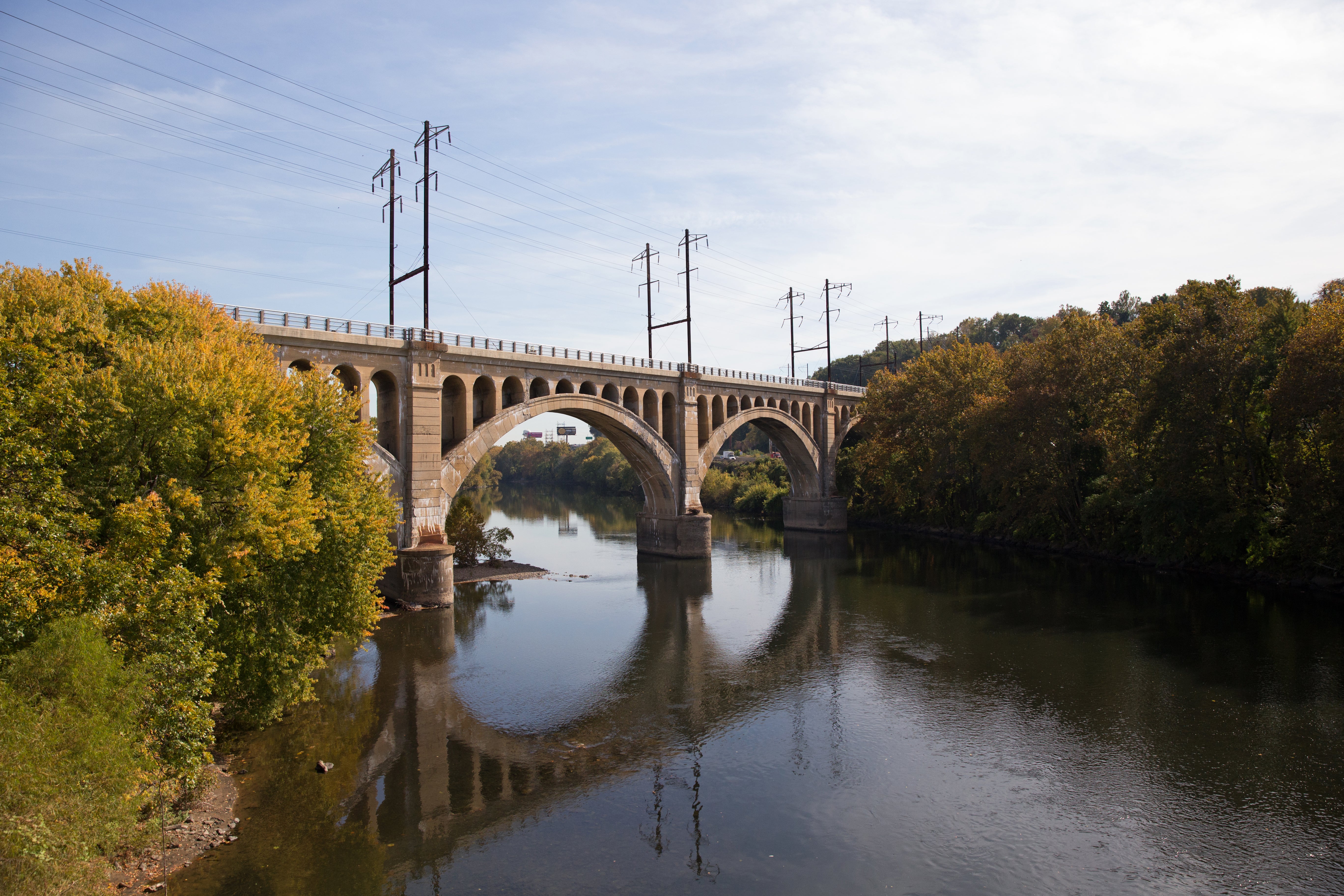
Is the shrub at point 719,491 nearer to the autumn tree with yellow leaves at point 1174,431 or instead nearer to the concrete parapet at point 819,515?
the concrete parapet at point 819,515

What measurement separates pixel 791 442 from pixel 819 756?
47.9 meters

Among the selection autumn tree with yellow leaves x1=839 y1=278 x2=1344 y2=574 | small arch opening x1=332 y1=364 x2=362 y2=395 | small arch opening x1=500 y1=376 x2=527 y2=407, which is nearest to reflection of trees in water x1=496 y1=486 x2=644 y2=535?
small arch opening x1=500 y1=376 x2=527 y2=407

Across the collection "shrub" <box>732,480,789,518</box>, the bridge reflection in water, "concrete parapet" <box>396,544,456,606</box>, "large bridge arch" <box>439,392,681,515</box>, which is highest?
"large bridge arch" <box>439,392,681,515</box>

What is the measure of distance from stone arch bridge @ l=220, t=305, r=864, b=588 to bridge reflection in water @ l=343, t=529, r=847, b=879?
7.49 m

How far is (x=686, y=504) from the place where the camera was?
173 feet

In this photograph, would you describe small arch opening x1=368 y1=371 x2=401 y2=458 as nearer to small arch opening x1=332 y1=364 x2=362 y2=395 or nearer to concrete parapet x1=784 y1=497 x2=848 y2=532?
small arch opening x1=332 y1=364 x2=362 y2=395

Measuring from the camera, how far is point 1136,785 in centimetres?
1745

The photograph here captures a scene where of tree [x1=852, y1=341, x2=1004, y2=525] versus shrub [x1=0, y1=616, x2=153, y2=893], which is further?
tree [x1=852, y1=341, x2=1004, y2=525]

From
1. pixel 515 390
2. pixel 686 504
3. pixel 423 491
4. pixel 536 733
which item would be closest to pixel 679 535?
pixel 686 504

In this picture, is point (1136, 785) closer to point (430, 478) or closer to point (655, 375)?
point (430, 478)

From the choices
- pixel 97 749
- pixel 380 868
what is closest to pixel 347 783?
pixel 380 868

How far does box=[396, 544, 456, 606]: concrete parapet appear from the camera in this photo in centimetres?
3622

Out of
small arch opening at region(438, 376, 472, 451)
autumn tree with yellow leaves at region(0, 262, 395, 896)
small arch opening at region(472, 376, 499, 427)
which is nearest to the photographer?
autumn tree with yellow leaves at region(0, 262, 395, 896)

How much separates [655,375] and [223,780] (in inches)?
1422
